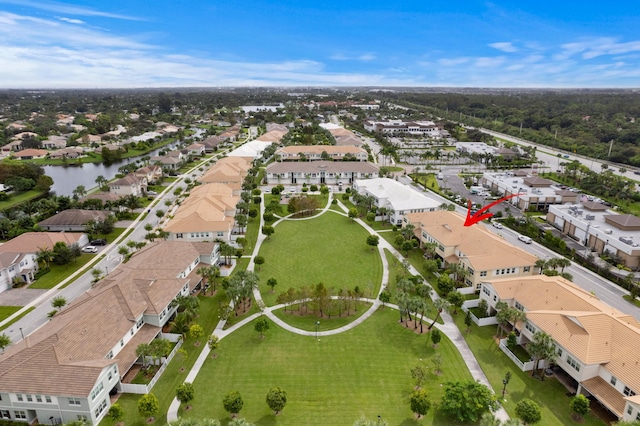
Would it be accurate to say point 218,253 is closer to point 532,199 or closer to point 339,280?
point 339,280

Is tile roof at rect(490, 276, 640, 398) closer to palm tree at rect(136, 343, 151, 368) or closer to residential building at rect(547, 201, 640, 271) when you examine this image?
residential building at rect(547, 201, 640, 271)

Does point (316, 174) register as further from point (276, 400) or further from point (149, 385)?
point (276, 400)

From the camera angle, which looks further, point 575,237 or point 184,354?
point 575,237

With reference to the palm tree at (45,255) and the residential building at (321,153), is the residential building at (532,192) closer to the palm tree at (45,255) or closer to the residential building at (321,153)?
the residential building at (321,153)

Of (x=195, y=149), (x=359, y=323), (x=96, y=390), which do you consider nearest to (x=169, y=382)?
(x=96, y=390)

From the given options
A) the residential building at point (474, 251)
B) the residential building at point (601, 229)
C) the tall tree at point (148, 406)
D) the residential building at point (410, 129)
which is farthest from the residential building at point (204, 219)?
the residential building at point (410, 129)

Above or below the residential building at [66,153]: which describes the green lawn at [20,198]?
below

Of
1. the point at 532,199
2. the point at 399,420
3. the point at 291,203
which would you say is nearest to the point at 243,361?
the point at 399,420
